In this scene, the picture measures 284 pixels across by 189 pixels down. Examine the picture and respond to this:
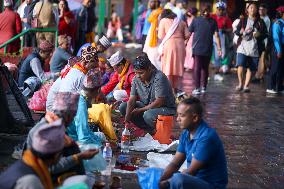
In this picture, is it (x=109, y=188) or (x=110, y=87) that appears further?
(x=110, y=87)

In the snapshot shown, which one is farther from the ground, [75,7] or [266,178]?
[75,7]

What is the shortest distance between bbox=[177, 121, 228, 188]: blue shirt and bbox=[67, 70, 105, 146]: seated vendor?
5.31 ft

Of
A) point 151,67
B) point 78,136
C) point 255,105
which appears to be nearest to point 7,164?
point 78,136

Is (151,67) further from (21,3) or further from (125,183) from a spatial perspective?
(21,3)

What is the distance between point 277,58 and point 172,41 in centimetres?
257

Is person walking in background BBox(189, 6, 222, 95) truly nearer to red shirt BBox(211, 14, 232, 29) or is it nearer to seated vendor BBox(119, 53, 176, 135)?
red shirt BBox(211, 14, 232, 29)

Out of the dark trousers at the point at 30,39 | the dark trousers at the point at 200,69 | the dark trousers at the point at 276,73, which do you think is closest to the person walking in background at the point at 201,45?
the dark trousers at the point at 200,69

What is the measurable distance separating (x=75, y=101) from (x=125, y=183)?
1604mm

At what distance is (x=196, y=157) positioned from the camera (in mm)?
6363

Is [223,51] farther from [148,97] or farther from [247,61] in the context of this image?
[148,97]

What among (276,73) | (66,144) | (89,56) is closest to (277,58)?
(276,73)

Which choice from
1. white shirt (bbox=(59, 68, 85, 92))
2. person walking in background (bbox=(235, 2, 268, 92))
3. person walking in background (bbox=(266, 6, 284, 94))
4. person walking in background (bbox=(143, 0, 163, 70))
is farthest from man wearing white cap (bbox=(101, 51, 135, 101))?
person walking in background (bbox=(266, 6, 284, 94))

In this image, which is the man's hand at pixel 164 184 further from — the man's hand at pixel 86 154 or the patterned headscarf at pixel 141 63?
the patterned headscarf at pixel 141 63

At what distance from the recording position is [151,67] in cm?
985
